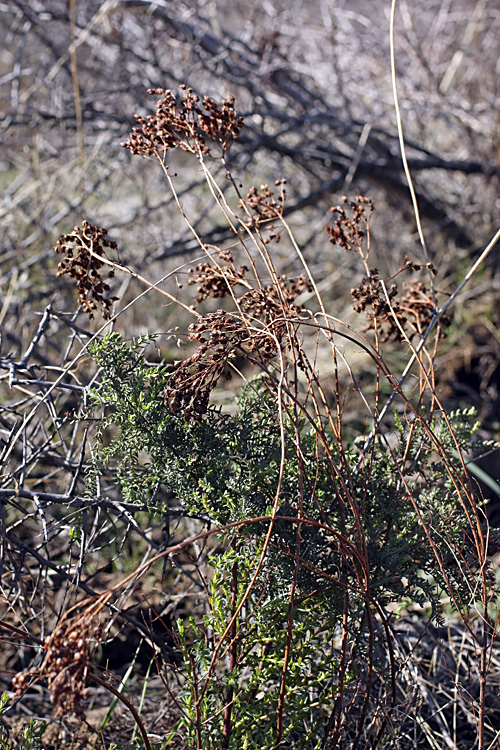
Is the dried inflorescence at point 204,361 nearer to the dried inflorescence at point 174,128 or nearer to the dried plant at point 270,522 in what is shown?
the dried plant at point 270,522

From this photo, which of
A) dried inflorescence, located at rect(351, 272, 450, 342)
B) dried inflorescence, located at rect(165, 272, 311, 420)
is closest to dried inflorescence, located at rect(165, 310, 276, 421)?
dried inflorescence, located at rect(165, 272, 311, 420)

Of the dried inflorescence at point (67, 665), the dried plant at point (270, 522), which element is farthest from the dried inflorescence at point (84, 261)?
the dried inflorescence at point (67, 665)

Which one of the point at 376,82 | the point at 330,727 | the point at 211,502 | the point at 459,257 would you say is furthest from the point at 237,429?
the point at 376,82

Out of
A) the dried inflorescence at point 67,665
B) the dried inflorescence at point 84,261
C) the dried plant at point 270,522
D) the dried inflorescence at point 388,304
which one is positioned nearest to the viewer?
the dried inflorescence at point 67,665

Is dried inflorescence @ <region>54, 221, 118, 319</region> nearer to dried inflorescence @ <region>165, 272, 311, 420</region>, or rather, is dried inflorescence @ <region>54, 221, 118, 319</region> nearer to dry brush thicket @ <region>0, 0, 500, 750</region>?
dry brush thicket @ <region>0, 0, 500, 750</region>

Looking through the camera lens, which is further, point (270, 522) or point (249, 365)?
point (249, 365)

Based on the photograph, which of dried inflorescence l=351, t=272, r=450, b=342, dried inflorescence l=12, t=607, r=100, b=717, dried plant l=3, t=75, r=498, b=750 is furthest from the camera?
dried inflorescence l=351, t=272, r=450, b=342

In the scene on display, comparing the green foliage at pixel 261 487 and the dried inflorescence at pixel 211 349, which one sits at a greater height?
the dried inflorescence at pixel 211 349

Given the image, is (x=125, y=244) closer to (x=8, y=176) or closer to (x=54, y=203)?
(x=54, y=203)

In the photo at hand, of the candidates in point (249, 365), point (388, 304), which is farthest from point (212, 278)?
point (249, 365)

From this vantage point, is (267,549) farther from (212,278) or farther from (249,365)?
(249,365)

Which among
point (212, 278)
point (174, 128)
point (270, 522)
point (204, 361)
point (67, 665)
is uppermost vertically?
point (174, 128)

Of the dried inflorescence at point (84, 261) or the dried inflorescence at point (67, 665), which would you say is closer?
the dried inflorescence at point (67, 665)

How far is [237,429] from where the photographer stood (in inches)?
57.1
